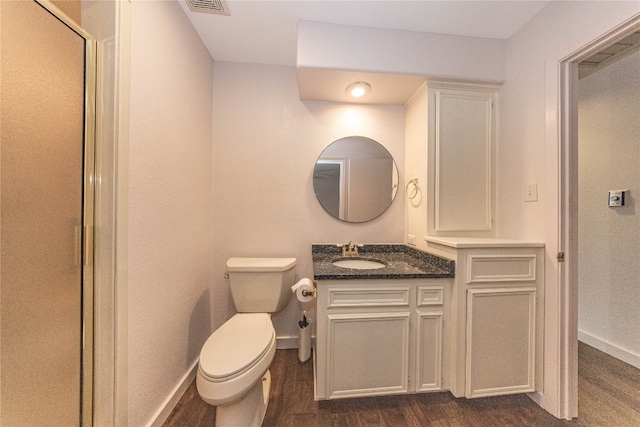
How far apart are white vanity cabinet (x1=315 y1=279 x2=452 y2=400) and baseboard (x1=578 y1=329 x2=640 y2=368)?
1.61 metres

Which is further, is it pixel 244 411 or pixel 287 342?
pixel 287 342

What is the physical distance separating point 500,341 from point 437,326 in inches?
14.7

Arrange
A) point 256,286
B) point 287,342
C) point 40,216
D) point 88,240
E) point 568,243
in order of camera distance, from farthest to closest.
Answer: point 287,342, point 256,286, point 568,243, point 88,240, point 40,216

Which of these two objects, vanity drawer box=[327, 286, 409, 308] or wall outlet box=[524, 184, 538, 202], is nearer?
vanity drawer box=[327, 286, 409, 308]

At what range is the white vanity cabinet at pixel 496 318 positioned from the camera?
1.35 m

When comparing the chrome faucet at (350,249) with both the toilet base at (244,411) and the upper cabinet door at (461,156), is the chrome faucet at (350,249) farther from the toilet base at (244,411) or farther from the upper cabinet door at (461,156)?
the toilet base at (244,411)

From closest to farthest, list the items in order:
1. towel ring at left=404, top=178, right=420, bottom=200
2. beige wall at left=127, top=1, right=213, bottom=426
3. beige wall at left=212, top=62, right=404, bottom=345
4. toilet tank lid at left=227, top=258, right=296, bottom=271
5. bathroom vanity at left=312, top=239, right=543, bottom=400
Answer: beige wall at left=127, top=1, right=213, bottom=426 < bathroom vanity at left=312, top=239, right=543, bottom=400 < toilet tank lid at left=227, top=258, right=296, bottom=271 < towel ring at left=404, top=178, right=420, bottom=200 < beige wall at left=212, top=62, right=404, bottom=345

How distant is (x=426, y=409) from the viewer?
1355mm

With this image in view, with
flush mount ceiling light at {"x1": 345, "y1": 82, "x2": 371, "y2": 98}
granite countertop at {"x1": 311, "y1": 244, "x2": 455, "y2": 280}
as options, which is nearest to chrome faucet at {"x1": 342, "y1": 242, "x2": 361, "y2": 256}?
granite countertop at {"x1": 311, "y1": 244, "x2": 455, "y2": 280}

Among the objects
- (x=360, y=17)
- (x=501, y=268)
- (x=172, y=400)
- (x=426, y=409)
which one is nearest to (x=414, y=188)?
(x=501, y=268)

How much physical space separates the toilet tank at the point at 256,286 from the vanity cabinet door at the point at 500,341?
1.18m

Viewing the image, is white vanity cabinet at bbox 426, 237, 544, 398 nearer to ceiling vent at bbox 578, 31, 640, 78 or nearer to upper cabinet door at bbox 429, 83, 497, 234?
upper cabinet door at bbox 429, 83, 497, 234

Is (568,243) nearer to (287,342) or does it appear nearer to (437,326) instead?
(437,326)

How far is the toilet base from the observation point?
1097mm
